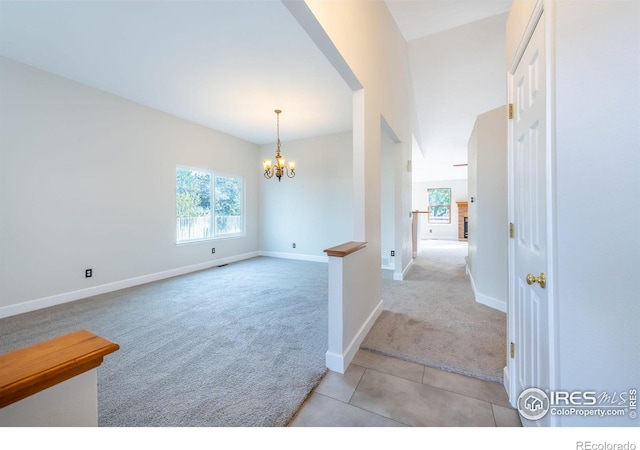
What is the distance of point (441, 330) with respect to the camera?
235cm

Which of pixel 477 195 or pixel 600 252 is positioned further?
pixel 477 195

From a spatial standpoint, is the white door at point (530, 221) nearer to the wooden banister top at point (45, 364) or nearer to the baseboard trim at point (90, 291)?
the wooden banister top at point (45, 364)

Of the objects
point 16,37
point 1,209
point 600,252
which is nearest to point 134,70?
point 16,37

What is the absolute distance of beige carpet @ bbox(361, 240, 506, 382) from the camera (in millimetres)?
1871

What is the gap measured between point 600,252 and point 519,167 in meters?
0.73

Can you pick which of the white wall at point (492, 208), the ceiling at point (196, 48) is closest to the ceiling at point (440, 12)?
the ceiling at point (196, 48)

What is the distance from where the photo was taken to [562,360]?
34.0 inches

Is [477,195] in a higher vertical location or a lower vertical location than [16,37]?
lower

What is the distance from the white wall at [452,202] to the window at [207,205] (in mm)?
8449

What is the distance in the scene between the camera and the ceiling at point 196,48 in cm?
218

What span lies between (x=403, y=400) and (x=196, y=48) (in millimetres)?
3637

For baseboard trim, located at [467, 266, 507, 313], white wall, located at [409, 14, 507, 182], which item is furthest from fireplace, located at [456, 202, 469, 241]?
baseboard trim, located at [467, 266, 507, 313]

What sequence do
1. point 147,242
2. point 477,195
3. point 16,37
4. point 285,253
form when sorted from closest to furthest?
point 16,37 → point 477,195 → point 147,242 → point 285,253

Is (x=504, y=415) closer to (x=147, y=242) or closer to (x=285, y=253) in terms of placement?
(x=147, y=242)
